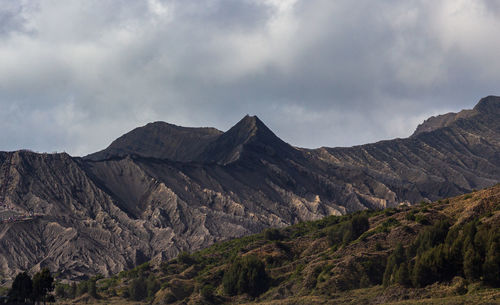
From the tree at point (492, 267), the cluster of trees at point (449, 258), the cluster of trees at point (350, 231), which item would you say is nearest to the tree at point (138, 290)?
the cluster of trees at point (350, 231)

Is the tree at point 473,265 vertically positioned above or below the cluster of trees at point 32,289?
below

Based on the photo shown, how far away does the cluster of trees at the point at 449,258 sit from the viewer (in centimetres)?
10669

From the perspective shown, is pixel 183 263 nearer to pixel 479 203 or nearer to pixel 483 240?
pixel 479 203

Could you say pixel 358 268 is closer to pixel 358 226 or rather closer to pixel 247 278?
pixel 358 226

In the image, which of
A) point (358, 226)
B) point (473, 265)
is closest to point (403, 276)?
point (473, 265)

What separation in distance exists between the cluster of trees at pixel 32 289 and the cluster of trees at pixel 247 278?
34779 mm

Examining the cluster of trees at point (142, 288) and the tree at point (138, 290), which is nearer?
the cluster of trees at point (142, 288)

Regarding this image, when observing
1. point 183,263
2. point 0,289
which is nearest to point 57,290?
point 0,289

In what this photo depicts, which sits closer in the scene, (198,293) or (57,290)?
(198,293)

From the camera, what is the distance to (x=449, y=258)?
4439 inches

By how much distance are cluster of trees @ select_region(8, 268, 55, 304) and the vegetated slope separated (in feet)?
82.8

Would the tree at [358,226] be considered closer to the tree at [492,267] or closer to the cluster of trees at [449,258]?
the cluster of trees at [449,258]

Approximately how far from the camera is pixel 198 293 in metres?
151

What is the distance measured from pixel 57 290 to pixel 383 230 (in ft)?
266
